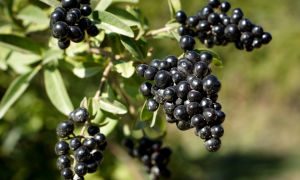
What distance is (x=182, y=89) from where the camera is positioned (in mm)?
1229

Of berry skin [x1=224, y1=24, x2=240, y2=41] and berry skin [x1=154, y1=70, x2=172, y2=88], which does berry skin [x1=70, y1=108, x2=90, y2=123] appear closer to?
berry skin [x1=154, y1=70, x2=172, y2=88]

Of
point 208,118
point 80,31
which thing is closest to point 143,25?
point 80,31

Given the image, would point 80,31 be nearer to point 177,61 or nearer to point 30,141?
point 177,61

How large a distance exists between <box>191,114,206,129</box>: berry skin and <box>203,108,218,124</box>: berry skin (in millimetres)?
16

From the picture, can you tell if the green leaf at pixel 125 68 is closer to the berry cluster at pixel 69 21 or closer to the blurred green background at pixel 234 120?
the berry cluster at pixel 69 21

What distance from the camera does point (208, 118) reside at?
1193mm

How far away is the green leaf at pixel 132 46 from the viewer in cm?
151

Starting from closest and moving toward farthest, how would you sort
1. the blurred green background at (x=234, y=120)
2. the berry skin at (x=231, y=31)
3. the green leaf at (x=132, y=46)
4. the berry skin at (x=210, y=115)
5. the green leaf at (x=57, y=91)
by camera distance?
the berry skin at (x=210, y=115) < the green leaf at (x=132, y=46) < the berry skin at (x=231, y=31) < the green leaf at (x=57, y=91) < the blurred green background at (x=234, y=120)

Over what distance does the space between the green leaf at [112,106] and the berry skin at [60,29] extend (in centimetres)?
41

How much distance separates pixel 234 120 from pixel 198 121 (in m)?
12.0

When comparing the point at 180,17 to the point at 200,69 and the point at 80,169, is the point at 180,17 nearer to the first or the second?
the point at 200,69

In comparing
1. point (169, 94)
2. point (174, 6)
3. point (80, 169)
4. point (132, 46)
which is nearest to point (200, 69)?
point (169, 94)

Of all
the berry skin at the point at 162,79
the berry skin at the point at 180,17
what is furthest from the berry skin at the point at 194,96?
the berry skin at the point at 180,17

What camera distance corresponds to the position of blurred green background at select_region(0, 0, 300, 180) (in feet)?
10.1
